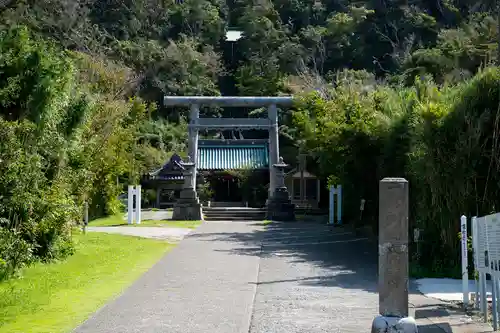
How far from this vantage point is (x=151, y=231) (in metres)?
22.6

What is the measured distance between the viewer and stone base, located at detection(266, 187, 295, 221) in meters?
28.8

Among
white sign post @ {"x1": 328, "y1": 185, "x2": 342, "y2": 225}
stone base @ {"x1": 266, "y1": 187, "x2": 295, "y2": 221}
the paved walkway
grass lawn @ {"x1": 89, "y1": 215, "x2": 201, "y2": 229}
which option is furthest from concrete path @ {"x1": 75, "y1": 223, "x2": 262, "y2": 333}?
stone base @ {"x1": 266, "y1": 187, "x2": 295, "y2": 221}

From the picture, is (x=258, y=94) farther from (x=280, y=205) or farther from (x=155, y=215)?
(x=280, y=205)

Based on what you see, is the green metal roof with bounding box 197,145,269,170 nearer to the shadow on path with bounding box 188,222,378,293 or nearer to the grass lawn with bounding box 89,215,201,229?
the grass lawn with bounding box 89,215,201,229

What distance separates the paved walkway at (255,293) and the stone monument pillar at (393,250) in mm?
2005

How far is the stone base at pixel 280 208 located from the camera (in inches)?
1135

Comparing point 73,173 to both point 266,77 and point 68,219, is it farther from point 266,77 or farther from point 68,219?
point 266,77

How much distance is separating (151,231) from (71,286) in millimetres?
10900

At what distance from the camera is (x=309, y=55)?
43.8 m

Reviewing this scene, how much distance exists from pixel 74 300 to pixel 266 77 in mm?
33746

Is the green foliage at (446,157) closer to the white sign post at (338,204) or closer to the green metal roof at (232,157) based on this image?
the white sign post at (338,204)

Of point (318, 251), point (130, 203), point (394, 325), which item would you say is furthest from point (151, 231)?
point (394, 325)

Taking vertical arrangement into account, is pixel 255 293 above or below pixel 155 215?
below

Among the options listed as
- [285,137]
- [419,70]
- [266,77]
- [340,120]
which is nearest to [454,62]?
[419,70]
